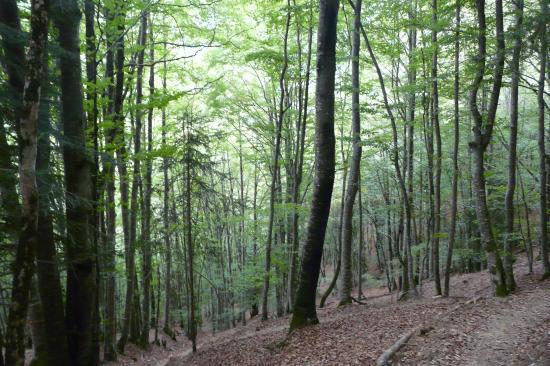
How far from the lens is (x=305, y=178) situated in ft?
80.9

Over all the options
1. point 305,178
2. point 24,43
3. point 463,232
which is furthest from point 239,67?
point 463,232

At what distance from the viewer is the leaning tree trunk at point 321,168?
8859 mm

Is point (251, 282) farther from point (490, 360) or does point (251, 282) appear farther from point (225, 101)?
point (490, 360)

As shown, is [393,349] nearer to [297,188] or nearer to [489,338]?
[489,338]

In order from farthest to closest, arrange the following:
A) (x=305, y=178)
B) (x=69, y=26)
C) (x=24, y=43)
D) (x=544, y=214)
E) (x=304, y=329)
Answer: (x=305, y=178), (x=544, y=214), (x=304, y=329), (x=69, y=26), (x=24, y=43)

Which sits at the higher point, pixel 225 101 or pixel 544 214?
pixel 225 101

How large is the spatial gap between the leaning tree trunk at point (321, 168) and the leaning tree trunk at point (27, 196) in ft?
18.5

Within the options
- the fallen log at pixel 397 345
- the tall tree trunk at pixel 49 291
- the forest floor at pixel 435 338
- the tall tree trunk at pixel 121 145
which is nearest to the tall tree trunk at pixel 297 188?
the forest floor at pixel 435 338

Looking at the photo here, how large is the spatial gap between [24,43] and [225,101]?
14054 millimetres

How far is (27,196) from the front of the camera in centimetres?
480

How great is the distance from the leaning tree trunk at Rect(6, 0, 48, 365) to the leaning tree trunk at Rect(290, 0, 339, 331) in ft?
18.5

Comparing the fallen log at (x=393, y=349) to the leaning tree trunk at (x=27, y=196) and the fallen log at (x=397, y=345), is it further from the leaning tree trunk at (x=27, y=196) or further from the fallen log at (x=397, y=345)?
the leaning tree trunk at (x=27, y=196)

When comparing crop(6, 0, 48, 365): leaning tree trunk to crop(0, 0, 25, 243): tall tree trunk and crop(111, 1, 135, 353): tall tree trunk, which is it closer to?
crop(0, 0, 25, 243): tall tree trunk

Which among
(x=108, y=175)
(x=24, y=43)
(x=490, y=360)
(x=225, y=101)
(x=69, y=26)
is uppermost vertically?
(x=225, y=101)
